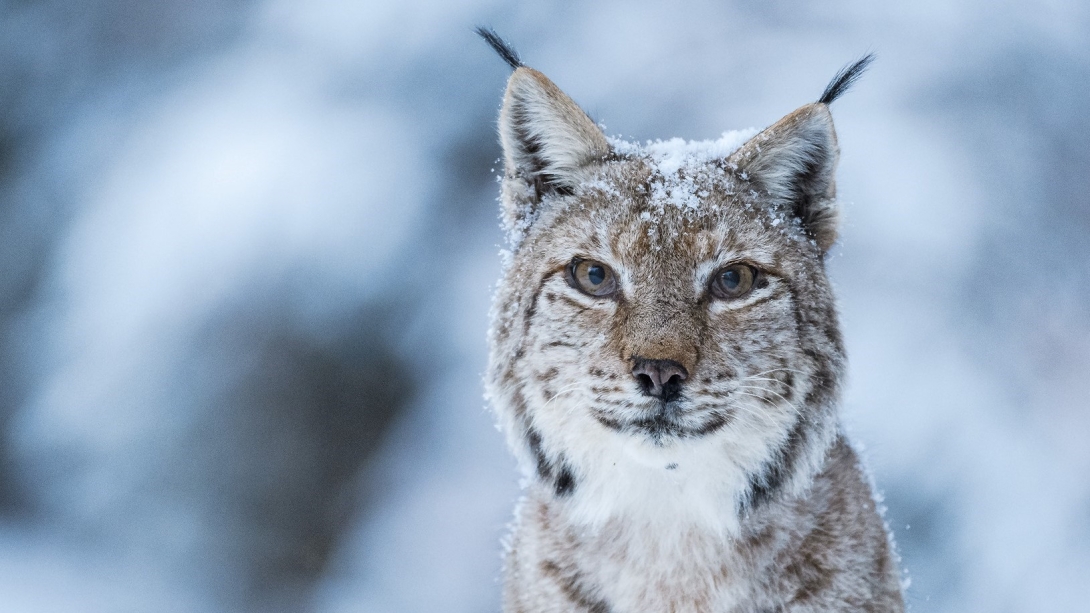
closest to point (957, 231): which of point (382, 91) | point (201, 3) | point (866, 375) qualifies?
point (866, 375)

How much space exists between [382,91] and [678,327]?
366 cm

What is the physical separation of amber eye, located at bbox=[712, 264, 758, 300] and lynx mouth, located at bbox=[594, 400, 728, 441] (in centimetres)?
32

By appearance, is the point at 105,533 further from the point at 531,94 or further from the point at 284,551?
the point at 531,94

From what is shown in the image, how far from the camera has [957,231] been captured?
4324mm

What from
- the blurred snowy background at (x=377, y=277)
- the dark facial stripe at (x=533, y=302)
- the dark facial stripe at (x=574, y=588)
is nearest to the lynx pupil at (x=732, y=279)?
the dark facial stripe at (x=533, y=302)

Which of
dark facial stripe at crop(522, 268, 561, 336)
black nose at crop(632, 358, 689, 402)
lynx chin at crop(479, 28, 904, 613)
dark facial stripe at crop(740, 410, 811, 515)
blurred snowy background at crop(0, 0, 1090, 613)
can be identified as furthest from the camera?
Answer: blurred snowy background at crop(0, 0, 1090, 613)

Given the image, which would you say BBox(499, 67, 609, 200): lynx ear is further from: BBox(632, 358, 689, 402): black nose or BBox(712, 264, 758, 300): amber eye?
BBox(632, 358, 689, 402): black nose

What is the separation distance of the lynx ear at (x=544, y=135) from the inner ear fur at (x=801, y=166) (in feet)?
1.27

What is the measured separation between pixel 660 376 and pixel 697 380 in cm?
9

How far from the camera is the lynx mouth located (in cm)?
186

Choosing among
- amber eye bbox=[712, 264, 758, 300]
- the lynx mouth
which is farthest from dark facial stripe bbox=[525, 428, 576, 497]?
amber eye bbox=[712, 264, 758, 300]

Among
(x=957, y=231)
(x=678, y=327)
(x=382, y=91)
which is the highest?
(x=382, y=91)

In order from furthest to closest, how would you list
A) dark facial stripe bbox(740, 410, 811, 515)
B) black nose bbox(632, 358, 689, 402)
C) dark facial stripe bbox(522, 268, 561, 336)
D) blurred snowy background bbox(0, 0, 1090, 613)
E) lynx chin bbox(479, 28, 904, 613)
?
1. blurred snowy background bbox(0, 0, 1090, 613)
2. dark facial stripe bbox(522, 268, 561, 336)
3. dark facial stripe bbox(740, 410, 811, 515)
4. lynx chin bbox(479, 28, 904, 613)
5. black nose bbox(632, 358, 689, 402)

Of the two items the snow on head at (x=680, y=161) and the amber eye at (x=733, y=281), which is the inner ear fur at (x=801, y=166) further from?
the amber eye at (x=733, y=281)
